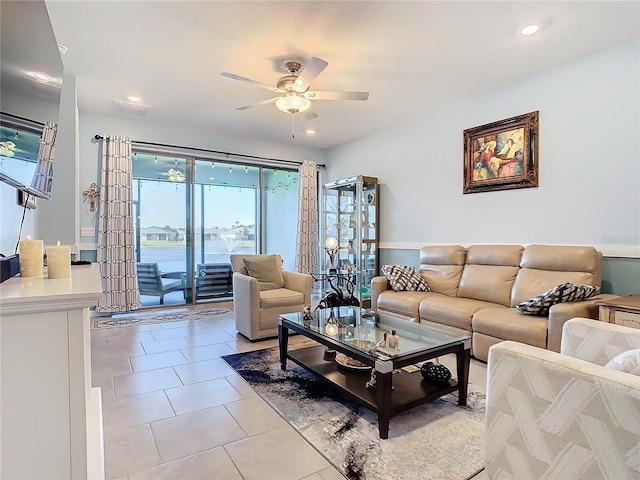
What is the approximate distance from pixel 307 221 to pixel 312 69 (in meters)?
3.66

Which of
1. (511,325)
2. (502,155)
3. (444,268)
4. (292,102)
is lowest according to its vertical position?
(511,325)

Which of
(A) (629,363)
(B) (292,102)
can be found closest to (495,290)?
(A) (629,363)

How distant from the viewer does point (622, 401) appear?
112cm

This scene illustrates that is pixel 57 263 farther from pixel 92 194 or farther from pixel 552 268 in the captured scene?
pixel 92 194

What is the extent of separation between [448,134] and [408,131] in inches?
26.6

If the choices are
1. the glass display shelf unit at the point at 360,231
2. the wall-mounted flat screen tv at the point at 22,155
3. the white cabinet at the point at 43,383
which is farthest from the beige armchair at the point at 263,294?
the white cabinet at the point at 43,383

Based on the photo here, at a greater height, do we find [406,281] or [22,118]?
[22,118]

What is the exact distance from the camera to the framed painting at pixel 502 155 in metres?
3.56

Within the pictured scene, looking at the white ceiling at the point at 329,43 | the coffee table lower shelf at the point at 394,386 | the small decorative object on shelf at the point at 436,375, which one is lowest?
the coffee table lower shelf at the point at 394,386

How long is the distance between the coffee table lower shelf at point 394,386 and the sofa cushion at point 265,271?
155cm

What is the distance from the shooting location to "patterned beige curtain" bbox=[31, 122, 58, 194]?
1724 mm

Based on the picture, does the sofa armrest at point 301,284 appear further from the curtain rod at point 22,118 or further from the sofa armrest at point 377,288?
the curtain rod at point 22,118

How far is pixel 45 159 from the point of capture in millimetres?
1834

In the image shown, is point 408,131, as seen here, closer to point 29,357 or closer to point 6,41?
point 6,41
